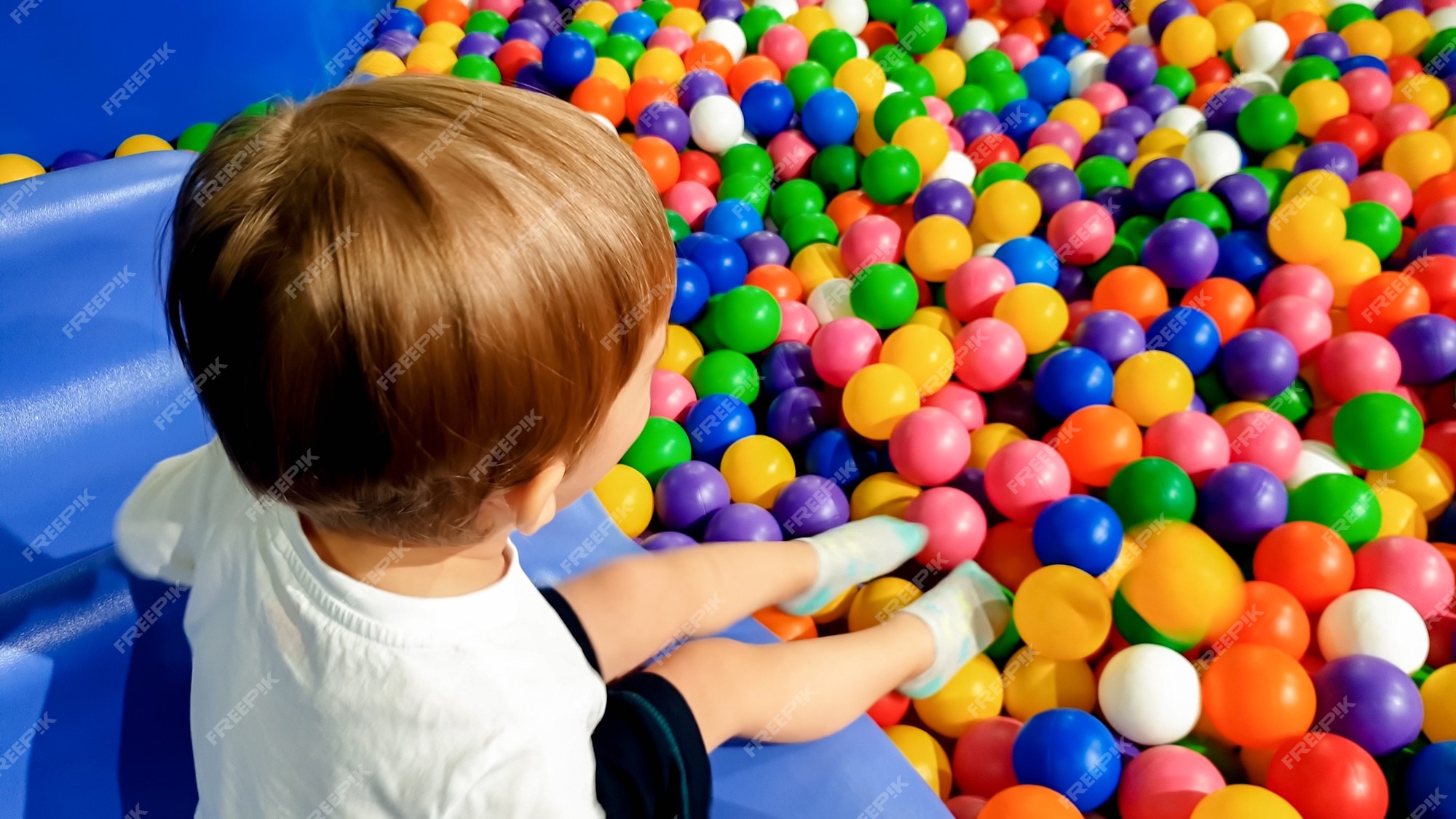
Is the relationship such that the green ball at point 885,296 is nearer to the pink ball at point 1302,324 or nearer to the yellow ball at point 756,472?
the yellow ball at point 756,472

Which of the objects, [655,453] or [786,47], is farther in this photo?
[786,47]

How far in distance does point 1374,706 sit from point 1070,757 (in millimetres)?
300

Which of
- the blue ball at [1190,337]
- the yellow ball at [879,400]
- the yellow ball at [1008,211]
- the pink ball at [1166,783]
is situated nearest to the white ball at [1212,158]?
the yellow ball at [1008,211]

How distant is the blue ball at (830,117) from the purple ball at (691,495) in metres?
0.81

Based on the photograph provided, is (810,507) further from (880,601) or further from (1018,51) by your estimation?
(1018,51)

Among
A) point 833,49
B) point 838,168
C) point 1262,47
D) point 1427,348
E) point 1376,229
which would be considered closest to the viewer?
point 1427,348

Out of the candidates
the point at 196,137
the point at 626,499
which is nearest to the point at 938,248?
the point at 626,499

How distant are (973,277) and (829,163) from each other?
47 cm

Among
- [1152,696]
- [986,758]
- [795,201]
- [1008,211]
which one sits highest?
[1008,211]

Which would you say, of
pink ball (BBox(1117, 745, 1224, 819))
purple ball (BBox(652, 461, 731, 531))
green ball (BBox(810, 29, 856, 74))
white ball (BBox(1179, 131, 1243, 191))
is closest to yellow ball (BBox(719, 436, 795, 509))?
purple ball (BBox(652, 461, 731, 531))

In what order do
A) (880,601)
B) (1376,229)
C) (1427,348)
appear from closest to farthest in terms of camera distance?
(880,601) → (1427,348) → (1376,229)

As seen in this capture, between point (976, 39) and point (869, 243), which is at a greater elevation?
point (976, 39)

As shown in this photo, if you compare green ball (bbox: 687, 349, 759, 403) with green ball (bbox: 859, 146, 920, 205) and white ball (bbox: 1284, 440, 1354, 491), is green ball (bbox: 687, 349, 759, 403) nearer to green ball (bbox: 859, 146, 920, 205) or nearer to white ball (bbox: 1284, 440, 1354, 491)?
green ball (bbox: 859, 146, 920, 205)

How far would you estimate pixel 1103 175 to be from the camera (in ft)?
5.84
